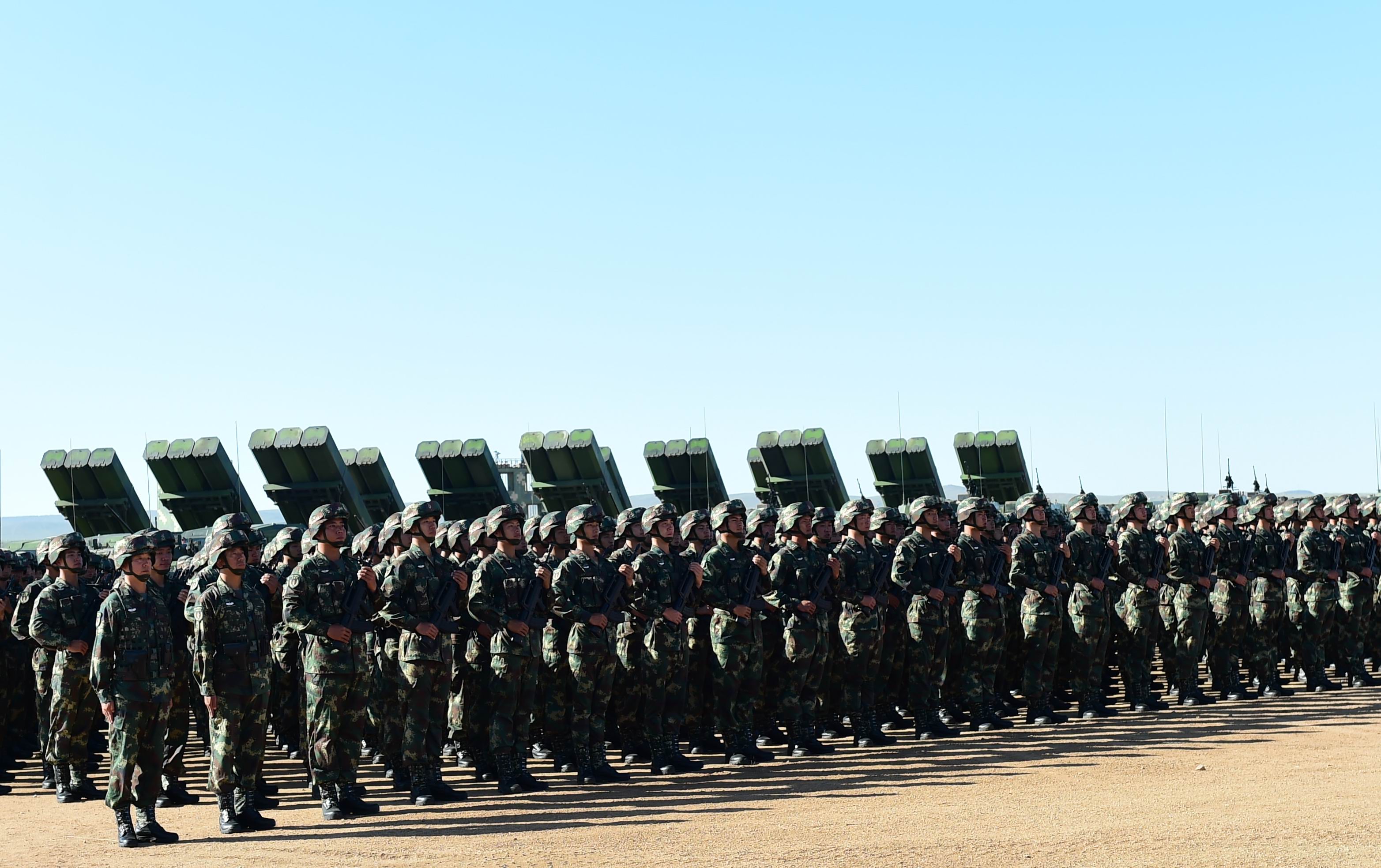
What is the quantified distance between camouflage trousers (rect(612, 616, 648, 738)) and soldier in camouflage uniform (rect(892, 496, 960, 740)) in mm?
2371

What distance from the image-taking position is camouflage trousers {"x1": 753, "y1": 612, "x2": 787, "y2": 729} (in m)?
12.2

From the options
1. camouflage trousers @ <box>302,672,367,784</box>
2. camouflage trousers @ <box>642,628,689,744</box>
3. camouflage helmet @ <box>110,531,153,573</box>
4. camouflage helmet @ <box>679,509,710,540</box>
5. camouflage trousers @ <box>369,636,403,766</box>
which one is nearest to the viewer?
camouflage helmet @ <box>110,531,153,573</box>

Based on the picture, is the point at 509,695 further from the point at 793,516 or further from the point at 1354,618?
the point at 1354,618

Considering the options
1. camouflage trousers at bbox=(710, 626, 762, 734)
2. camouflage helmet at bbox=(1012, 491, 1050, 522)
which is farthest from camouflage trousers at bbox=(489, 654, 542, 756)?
camouflage helmet at bbox=(1012, 491, 1050, 522)

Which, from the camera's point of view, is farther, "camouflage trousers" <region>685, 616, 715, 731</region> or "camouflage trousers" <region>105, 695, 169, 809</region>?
"camouflage trousers" <region>685, 616, 715, 731</region>

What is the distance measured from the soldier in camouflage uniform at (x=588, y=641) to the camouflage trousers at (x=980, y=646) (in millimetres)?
3610

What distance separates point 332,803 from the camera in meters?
9.62

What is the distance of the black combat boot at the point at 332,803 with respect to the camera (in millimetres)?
9602

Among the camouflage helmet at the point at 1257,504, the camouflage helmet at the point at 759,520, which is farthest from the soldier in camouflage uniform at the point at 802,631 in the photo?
the camouflage helmet at the point at 1257,504

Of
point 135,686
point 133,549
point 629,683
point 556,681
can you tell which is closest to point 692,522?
point 629,683

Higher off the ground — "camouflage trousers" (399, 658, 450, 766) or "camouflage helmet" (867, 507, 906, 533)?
"camouflage helmet" (867, 507, 906, 533)

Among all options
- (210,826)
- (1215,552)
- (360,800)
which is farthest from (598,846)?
(1215,552)

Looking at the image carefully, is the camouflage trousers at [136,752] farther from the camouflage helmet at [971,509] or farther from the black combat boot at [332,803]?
the camouflage helmet at [971,509]

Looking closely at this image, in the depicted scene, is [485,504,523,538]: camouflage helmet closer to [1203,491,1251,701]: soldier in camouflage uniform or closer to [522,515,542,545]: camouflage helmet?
[522,515,542,545]: camouflage helmet
